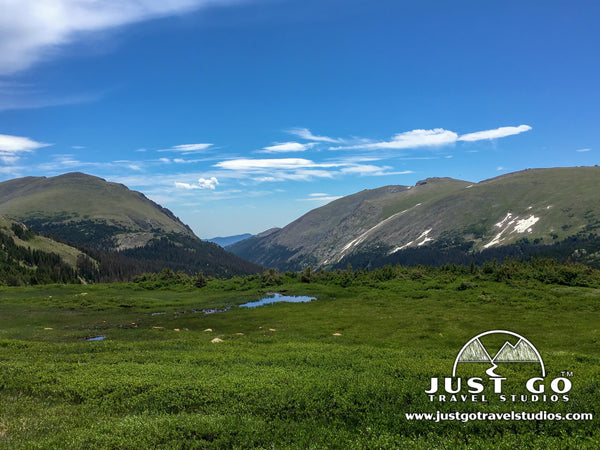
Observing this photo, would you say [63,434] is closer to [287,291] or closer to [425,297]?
[425,297]

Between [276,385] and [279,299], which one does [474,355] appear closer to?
[276,385]

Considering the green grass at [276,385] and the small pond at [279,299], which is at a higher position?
the green grass at [276,385]

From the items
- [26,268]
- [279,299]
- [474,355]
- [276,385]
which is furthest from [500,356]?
[26,268]

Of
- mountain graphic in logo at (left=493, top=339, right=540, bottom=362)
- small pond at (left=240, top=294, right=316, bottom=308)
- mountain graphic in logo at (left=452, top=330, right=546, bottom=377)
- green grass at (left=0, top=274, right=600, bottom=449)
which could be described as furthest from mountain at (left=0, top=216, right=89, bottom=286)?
mountain graphic in logo at (left=493, top=339, right=540, bottom=362)

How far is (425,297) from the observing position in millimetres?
64875

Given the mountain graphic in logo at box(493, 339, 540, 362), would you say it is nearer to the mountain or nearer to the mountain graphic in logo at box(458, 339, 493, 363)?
the mountain graphic in logo at box(458, 339, 493, 363)

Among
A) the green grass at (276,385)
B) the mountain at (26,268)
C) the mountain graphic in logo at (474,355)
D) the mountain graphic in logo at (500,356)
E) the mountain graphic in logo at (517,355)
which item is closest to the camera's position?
the green grass at (276,385)

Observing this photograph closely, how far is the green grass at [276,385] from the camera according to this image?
1430cm

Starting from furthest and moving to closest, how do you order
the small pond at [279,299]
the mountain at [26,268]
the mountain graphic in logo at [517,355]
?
the mountain at [26,268]
the small pond at [279,299]
the mountain graphic in logo at [517,355]

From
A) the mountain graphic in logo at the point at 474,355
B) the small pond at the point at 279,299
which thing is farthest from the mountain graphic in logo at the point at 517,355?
the small pond at the point at 279,299

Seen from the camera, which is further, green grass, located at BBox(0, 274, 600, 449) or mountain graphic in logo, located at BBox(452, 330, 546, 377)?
mountain graphic in logo, located at BBox(452, 330, 546, 377)

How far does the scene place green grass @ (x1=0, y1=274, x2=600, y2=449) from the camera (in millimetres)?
14297

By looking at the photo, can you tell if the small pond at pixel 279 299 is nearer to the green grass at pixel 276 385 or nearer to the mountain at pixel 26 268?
the green grass at pixel 276 385

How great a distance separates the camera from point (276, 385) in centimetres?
1895
